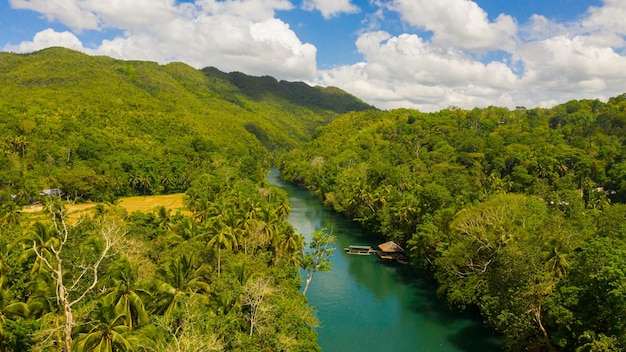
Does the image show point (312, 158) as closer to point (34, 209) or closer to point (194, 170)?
point (194, 170)

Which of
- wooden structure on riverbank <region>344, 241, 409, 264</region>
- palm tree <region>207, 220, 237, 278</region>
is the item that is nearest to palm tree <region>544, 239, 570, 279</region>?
wooden structure on riverbank <region>344, 241, 409, 264</region>

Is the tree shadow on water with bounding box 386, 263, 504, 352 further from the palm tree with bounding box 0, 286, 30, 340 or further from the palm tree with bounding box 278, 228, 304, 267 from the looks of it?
the palm tree with bounding box 0, 286, 30, 340

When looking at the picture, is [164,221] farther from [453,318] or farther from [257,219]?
[453,318]

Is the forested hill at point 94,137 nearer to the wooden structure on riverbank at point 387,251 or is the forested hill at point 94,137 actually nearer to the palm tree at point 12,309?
the wooden structure on riverbank at point 387,251

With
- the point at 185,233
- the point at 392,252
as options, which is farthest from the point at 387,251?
the point at 185,233

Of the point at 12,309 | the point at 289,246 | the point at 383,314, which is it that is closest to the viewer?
the point at 12,309

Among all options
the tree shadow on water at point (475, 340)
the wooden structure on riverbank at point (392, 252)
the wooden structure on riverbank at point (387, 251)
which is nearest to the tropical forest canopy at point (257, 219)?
the wooden structure on riverbank at point (392, 252)
